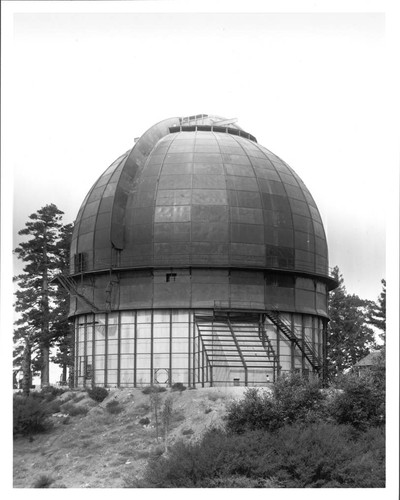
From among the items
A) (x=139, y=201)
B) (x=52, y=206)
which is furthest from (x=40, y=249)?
(x=139, y=201)

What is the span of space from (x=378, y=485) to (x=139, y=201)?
23064mm

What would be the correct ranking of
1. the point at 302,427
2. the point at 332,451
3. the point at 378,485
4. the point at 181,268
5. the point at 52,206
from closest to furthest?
the point at 378,485 < the point at 332,451 < the point at 302,427 < the point at 181,268 < the point at 52,206

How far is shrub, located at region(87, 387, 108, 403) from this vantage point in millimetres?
42688

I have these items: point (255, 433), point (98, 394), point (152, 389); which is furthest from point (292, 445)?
point (98, 394)

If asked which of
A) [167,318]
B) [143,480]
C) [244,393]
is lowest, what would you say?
[143,480]

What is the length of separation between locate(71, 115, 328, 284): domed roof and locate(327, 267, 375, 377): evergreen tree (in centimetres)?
1454

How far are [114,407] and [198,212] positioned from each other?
11.2 m

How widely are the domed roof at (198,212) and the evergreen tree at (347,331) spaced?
1454 centimetres

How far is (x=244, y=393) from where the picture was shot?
121ft

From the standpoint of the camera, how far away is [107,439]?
121ft

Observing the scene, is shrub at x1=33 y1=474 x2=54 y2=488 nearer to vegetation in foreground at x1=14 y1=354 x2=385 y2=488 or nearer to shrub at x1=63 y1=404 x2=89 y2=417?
vegetation in foreground at x1=14 y1=354 x2=385 y2=488

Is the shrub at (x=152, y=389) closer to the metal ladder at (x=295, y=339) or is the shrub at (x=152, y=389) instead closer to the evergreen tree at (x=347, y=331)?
the metal ladder at (x=295, y=339)

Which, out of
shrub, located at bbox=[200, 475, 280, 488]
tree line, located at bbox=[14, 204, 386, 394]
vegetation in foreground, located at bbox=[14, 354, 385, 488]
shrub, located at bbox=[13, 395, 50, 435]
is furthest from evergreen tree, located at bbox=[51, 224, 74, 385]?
shrub, located at bbox=[200, 475, 280, 488]

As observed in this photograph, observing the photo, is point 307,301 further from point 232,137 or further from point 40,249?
point 40,249
